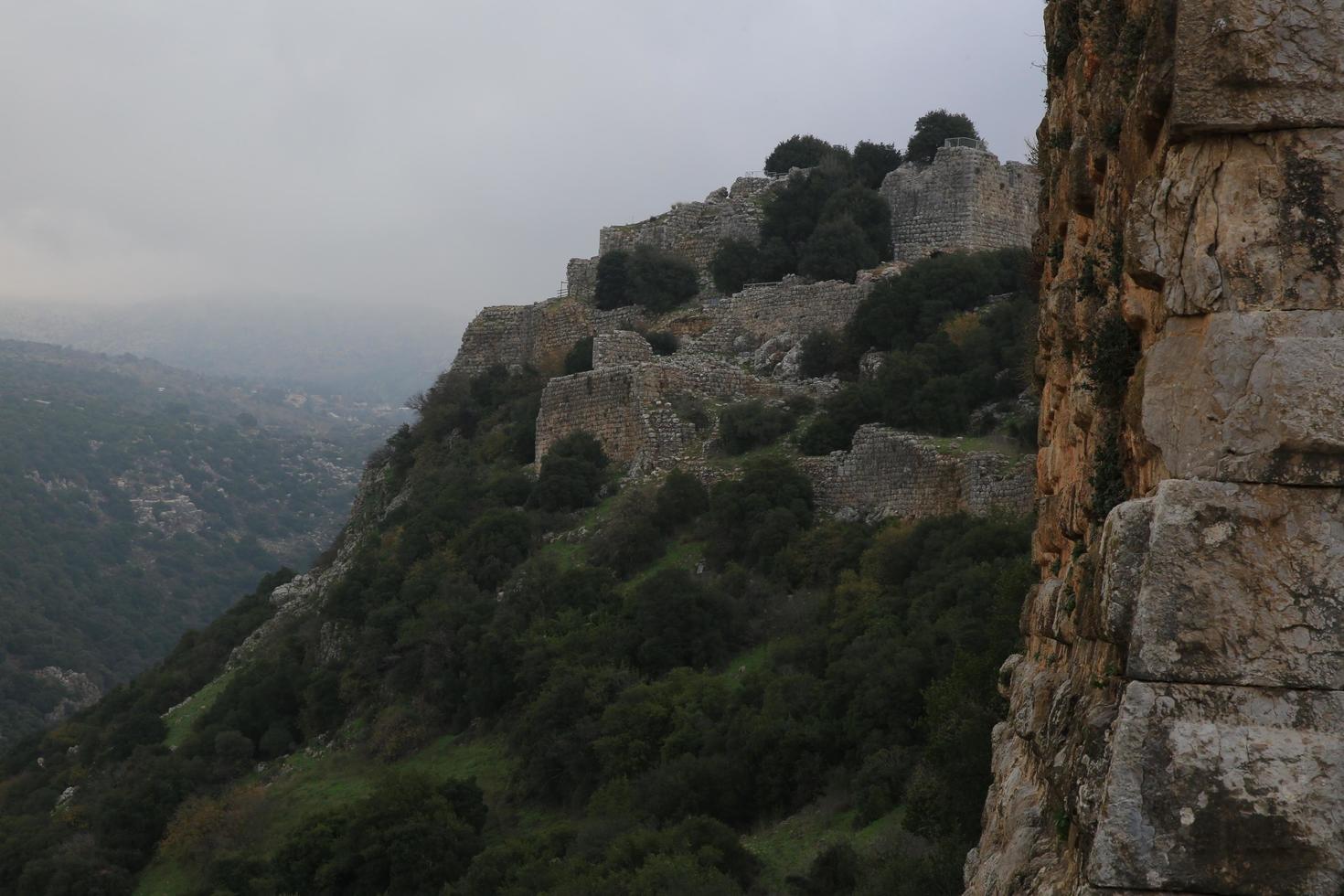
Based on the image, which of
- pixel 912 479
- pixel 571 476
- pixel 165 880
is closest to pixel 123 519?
pixel 571 476

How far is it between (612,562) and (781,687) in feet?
19.0

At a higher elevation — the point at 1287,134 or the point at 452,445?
the point at 1287,134

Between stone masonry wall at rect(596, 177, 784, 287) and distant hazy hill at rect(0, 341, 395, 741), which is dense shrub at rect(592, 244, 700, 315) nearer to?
stone masonry wall at rect(596, 177, 784, 287)

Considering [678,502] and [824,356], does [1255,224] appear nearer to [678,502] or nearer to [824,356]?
[678,502]

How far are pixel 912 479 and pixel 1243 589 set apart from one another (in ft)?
54.9

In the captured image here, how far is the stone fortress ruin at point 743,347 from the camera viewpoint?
69.2ft

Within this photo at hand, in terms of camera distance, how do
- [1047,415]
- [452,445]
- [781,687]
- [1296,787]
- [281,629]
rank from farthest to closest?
[452,445]
[281,629]
[781,687]
[1047,415]
[1296,787]

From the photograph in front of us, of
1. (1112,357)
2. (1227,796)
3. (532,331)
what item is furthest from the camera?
Answer: (532,331)

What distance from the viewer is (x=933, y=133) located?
3334 cm

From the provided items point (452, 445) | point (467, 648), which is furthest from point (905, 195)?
point (467, 648)

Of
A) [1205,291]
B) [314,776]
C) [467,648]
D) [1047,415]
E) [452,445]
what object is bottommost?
[314,776]

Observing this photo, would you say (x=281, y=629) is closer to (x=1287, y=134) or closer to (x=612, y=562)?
(x=612, y=562)

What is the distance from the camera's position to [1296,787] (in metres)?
4.20

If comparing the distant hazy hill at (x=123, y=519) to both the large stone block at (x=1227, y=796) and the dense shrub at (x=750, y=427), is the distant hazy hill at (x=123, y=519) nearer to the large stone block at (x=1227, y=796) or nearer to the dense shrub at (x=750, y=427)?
the dense shrub at (x=750, y=427)
